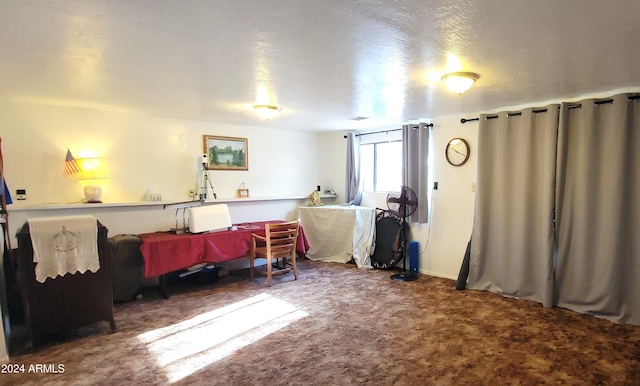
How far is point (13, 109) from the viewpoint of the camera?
3.57 m

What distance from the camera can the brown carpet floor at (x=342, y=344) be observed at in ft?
7.72

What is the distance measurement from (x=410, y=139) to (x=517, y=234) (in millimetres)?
1865

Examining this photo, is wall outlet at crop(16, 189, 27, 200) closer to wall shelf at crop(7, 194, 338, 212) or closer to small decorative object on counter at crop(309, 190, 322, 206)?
wall shelf at crop(7, 194, 338, 212)

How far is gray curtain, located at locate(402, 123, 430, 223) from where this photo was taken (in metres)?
4.74

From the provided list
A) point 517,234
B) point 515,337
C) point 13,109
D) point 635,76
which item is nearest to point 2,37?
point 13,109

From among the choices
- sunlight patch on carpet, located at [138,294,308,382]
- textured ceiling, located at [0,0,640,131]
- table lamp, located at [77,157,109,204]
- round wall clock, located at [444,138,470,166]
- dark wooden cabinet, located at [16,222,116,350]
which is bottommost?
sunlight patch on carpet, located at [138,294,308,382]

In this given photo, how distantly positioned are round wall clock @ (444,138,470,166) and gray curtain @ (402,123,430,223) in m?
0.30

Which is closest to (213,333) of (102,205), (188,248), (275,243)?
(188,248)

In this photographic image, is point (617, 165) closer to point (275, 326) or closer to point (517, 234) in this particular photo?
point (517, 234)

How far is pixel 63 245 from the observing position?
2742 mm

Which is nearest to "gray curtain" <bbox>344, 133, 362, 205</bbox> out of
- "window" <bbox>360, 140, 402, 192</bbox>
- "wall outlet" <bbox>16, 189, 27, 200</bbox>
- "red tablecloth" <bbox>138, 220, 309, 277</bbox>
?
"window" <bbox>360, 140, 402, 192</bbox>

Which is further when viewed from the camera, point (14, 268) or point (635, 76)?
point (14, 268)

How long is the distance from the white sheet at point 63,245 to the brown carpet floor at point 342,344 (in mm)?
647

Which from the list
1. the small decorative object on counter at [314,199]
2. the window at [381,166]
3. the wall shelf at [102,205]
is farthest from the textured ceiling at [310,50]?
the small decorative object on counter at [314,199]
